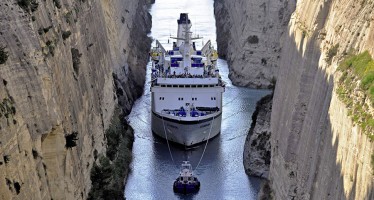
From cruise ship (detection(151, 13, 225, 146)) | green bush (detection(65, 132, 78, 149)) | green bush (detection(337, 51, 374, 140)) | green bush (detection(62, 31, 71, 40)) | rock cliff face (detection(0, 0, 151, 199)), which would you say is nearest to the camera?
green bush (detection(337, 51, 374, 140))

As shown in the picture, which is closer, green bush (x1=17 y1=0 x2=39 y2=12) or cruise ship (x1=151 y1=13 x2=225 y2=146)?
green bush (x1=17 y1=0 x2=39 y2=12)

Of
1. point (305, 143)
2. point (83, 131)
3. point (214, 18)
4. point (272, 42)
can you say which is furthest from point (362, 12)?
point (214, 18)

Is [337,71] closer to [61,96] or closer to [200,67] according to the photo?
[61,96]

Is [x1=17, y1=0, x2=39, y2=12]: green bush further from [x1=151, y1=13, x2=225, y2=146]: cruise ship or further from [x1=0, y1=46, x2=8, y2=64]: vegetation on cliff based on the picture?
[x1=151, y1=13, x2=225, y2=146]: cruise ship

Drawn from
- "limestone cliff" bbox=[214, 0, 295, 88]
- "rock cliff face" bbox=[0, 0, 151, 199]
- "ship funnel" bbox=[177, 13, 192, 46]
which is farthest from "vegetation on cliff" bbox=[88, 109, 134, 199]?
"limestone cliff" bbox=[214, 0, 295, 88]

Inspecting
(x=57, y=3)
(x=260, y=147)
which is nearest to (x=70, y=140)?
(x=57, y=3)

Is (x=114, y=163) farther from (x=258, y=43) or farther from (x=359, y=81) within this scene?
(x=258, y=43)

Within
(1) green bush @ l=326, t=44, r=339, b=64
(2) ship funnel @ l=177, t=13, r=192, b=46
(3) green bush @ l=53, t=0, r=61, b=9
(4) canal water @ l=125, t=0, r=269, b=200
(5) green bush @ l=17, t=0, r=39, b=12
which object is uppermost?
(5) green bush @ l=17, t=0, r=39, b=12
